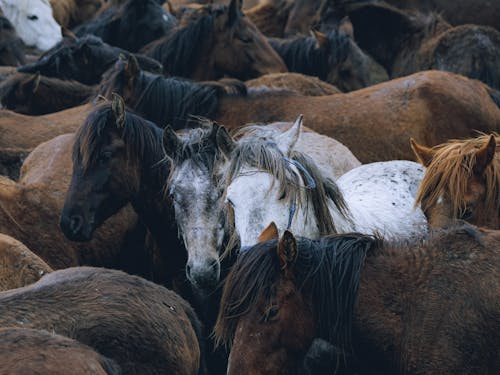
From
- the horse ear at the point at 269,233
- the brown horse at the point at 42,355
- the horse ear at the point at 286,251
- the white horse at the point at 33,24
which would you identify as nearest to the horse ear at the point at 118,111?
the horse ear at the point at 269,233

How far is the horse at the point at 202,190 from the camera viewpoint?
481 cm

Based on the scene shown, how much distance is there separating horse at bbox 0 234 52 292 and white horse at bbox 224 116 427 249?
953 millimetres

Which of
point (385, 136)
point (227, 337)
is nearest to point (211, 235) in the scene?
point (227, 337)

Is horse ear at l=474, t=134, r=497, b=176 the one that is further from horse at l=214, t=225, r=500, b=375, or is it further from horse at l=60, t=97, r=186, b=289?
horse at l=60, t=97, r=186, b=289

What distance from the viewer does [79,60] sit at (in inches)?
369

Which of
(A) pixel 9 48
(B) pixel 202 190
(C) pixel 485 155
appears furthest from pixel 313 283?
(A) pixel 9 48

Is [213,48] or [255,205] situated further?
[213,48]

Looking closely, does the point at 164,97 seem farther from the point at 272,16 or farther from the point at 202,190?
the point at 272,16

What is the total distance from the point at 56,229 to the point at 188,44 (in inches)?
133

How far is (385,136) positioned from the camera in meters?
7.52

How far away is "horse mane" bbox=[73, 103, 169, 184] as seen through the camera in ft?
18.2

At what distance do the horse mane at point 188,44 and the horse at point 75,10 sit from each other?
5193 mm

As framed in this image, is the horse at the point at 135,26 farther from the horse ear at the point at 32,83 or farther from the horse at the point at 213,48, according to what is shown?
the horse ear at the point at 32,83

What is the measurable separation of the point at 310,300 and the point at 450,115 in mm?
4233
